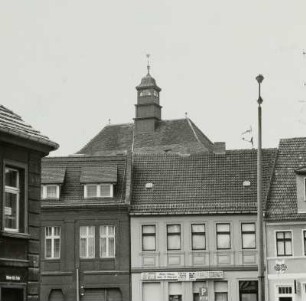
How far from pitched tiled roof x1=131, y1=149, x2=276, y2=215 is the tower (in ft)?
76.2

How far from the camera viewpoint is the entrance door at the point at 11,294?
2145 cm

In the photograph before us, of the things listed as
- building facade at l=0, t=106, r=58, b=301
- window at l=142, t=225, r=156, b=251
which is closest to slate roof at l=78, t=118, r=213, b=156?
window at l=142, t=225, r=156, b=251

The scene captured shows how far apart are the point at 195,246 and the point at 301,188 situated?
6408 mm

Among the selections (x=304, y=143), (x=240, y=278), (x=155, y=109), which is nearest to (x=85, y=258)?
(x=240, y=278)

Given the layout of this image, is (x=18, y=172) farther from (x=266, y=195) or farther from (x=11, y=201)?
(x=266, y=195)

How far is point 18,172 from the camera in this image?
22859 millimetres

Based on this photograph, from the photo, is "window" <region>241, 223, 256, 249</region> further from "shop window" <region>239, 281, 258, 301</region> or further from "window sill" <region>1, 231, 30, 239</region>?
"window sill" <region>1, 231, 30, 239</region>

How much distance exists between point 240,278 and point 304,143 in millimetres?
8610

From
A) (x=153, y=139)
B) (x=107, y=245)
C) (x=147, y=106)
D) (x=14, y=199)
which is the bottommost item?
(x=14, y=199)

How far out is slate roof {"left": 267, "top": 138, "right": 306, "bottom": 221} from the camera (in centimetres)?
4525

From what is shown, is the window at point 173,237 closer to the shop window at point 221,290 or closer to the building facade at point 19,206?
the shop window at point 221,290

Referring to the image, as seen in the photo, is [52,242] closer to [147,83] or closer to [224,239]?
[224,239]

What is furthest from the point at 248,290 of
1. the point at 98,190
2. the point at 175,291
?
the point at 98,190

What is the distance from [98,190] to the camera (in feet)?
157
